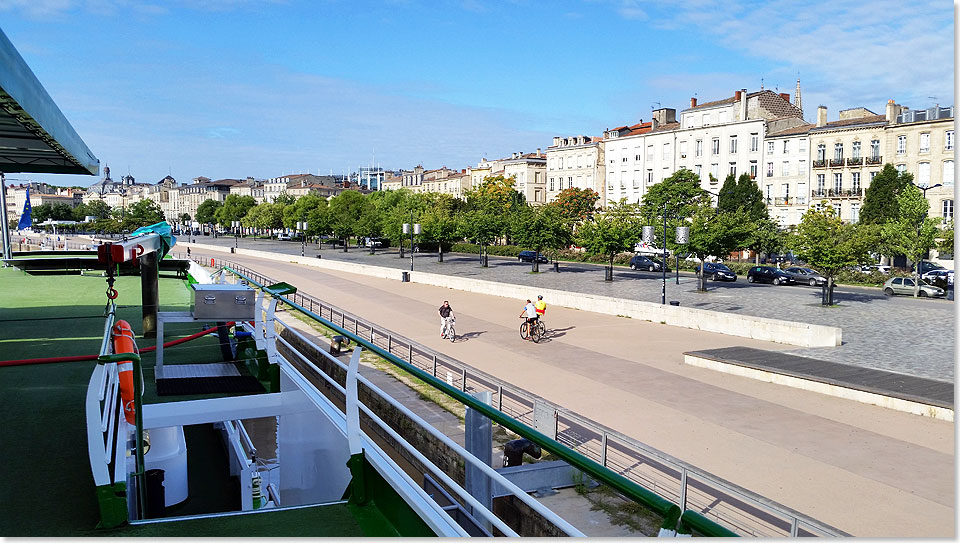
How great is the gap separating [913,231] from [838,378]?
30.6 meters

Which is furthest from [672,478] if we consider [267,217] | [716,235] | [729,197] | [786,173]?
[267,217]

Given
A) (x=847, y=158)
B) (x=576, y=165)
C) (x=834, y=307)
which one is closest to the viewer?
(x=834, y=307)

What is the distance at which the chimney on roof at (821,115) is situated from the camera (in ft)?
218

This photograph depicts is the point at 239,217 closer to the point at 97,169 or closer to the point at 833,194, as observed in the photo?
the point at 833,194

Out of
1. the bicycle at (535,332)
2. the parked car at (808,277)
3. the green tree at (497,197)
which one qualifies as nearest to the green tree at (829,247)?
the parked car at (808,277)

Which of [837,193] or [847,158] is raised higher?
[847,158]

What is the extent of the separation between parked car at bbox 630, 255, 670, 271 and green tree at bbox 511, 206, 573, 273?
6278mm

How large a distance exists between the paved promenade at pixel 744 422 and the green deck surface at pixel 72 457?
6.83 m

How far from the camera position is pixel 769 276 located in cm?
4228

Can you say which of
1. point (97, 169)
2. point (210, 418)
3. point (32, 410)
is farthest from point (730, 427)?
point (97, 169)

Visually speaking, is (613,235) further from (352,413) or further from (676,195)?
(352,413)

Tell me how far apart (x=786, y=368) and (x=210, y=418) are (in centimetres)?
1393

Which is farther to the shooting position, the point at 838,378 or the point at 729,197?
the point at 729,197

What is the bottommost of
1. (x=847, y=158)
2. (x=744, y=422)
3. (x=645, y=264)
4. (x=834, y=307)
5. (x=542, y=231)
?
(x=744, y=422)
